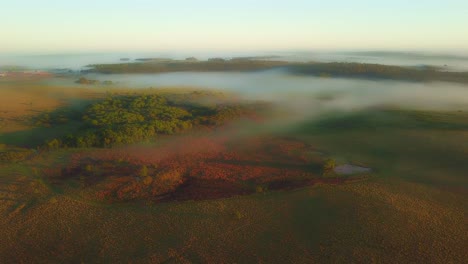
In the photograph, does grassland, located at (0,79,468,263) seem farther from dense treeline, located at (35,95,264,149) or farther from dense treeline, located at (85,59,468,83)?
dense treeline, located at (85,59,468,83)

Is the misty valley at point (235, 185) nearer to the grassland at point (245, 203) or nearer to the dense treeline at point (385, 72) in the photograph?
the grassland at point (245, 203)

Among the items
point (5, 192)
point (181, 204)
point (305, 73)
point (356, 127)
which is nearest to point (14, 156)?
point (5, 192)

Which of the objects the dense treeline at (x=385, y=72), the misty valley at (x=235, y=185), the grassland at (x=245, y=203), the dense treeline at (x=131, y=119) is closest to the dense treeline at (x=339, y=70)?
the dense treeline at (x=385, y=72)

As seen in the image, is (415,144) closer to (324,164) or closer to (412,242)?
(324,164)

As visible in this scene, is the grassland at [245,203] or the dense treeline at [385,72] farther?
the dense treeline at [385,72]

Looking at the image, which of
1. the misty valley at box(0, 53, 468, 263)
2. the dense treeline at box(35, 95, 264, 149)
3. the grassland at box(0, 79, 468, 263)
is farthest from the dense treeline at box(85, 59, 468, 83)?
the grassland at box(0, 79, 468, 263)

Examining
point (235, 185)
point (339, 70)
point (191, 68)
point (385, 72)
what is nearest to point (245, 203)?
point (235, 185)

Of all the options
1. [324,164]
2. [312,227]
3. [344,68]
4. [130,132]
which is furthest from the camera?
[344,68]
